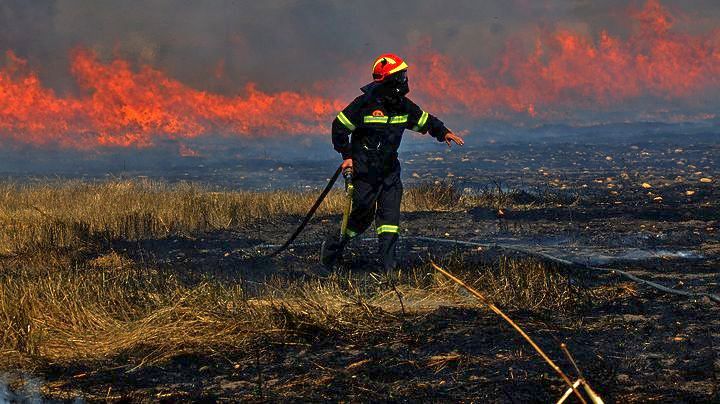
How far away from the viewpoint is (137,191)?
17.5m

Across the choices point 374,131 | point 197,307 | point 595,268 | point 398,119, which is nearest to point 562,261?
point 595,268

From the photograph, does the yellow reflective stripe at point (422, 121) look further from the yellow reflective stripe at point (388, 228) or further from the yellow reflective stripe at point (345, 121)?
the yellow reflective stripe at point (388, 228)

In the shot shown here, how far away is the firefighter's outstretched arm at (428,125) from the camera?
7.77m

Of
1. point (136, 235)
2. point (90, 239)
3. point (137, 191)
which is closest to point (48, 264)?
point (90, 239)

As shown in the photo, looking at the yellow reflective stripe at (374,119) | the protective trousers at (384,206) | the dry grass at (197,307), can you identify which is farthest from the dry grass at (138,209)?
the yellow reflective stripe at (374,119)

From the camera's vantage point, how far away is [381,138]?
7602 millimetres

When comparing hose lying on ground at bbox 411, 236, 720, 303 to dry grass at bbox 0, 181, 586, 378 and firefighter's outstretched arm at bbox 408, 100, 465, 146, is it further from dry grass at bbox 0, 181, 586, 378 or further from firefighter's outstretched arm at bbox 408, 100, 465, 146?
firefighter's outstretched arm at bbox 408, 100, 465, 146

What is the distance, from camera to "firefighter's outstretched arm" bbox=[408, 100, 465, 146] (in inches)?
306

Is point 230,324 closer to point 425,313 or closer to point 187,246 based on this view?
point 425,313

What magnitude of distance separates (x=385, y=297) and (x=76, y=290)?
237 centimetres

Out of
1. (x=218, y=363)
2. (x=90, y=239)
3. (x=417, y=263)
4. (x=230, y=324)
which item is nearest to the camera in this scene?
(x=218, y=363)

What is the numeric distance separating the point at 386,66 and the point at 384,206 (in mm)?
1278

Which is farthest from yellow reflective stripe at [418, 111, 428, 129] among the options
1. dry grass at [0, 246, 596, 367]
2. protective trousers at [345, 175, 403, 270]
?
dry grass at [0, 246, 596, 367]

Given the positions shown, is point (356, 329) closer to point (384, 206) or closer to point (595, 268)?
point (384, 206)
